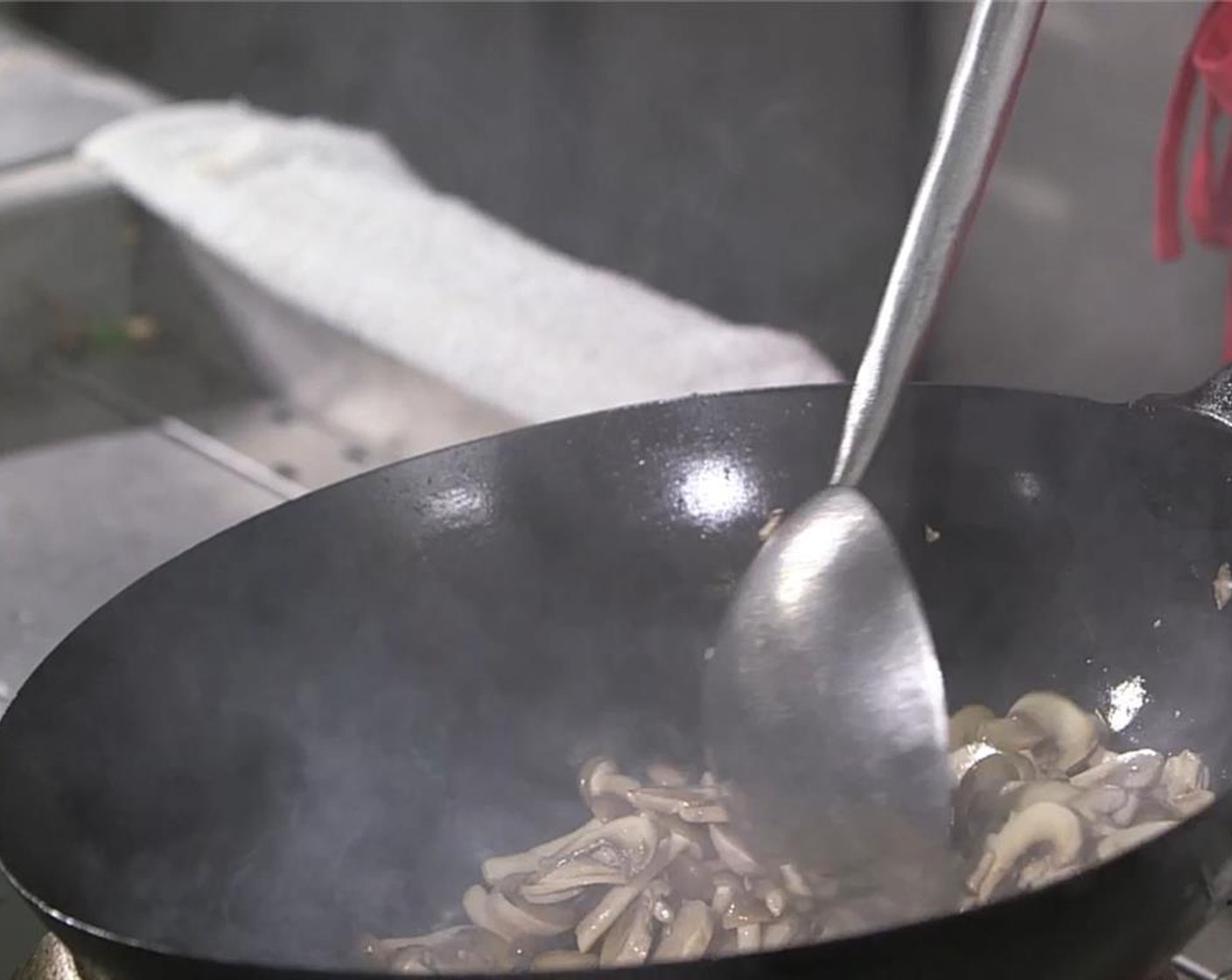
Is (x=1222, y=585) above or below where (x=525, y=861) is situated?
above

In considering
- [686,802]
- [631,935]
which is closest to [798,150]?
[686,802]

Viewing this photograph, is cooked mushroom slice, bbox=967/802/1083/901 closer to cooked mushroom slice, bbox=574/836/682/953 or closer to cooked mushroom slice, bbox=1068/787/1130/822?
cooked mushroom slice, bbox=1068/787/1130/822

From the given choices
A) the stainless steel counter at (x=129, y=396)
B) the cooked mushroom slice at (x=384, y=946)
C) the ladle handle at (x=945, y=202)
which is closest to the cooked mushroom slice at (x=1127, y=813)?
the ladle handle at (x=945, y=202)

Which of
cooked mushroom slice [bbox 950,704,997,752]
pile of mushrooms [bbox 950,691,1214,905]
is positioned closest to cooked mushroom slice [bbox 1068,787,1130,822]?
pile of mushrooms [bbox 950,691,1214,905]

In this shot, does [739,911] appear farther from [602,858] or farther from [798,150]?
[798,150]

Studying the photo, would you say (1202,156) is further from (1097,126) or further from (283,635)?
(283,635)

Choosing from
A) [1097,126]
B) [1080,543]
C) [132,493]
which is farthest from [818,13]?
[1080,543]
